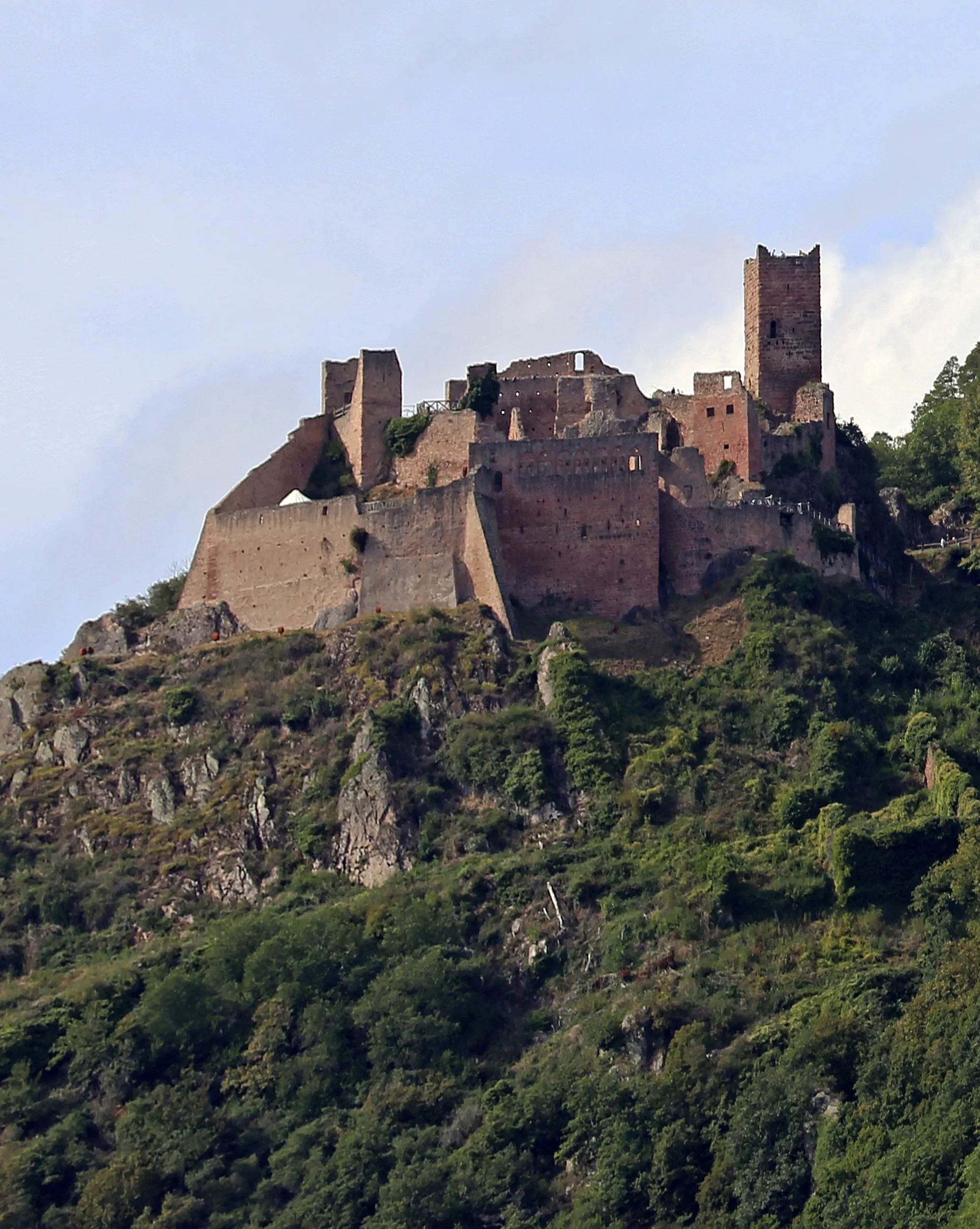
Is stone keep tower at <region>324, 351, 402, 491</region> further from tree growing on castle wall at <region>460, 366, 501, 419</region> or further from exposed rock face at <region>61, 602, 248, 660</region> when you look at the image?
exposed rock face at <region>61, 602, 248, 660</region>

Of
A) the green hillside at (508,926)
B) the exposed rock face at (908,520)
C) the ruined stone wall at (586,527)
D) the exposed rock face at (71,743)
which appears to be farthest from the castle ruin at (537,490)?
the exposed rock face at (71,743)

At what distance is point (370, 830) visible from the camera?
69.8m

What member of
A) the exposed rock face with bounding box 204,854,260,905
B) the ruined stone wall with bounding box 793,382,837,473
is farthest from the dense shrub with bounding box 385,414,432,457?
the exposed rock face with bounding box 204,854,260,905

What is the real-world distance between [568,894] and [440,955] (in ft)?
8.86

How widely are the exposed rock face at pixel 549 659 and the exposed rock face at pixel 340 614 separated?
521cm

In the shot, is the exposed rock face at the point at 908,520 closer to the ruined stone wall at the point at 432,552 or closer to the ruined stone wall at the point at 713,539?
the ruined stone wall at the point at 713,539

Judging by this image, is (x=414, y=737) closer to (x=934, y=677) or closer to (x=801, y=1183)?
(x=934, y=677)

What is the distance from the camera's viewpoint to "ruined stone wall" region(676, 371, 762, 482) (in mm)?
76812

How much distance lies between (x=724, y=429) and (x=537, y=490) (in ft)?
16.7

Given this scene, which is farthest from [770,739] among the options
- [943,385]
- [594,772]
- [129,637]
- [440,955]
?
[943,385]

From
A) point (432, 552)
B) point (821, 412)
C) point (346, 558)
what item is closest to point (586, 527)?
point (432, 552)

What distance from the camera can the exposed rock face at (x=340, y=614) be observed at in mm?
75250

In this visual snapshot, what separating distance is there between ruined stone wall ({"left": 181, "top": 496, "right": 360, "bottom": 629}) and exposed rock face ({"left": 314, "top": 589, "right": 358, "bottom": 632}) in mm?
178

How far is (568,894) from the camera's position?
66.3 meters
